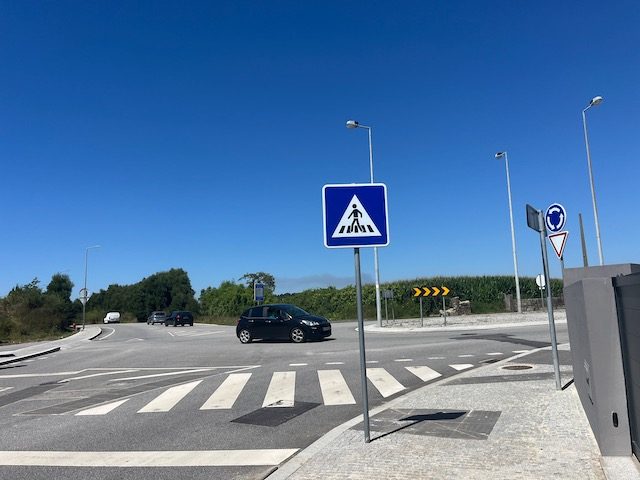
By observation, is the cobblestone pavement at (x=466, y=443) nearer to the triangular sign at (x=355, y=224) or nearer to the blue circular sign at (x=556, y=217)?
the triangular sign at (x=355, y=224)

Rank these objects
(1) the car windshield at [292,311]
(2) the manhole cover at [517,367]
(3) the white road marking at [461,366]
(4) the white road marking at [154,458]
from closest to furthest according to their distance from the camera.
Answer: (4) the white road marking at [154,458] → (2) the manhole cover at [517,367] → (3) the white road marking at [461,366] → (1) the car windshield at [292,311]

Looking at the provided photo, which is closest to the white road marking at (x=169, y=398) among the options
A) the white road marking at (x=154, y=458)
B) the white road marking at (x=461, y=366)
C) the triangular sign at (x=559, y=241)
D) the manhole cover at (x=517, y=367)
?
the white road marking at (x=154, y=458)

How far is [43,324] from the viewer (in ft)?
127

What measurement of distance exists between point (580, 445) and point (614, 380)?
841mm

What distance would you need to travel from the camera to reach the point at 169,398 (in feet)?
28.7

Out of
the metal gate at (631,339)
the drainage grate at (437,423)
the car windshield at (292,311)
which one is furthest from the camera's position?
the car windshield at (292,311)

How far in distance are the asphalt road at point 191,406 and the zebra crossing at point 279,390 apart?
0.8 inches

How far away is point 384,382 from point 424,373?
142 centimetres

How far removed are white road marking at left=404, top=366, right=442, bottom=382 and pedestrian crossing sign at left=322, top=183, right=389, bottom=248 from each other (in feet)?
17.6

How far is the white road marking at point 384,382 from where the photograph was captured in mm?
8786

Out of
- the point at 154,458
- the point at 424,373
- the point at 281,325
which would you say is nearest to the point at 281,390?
the point at 424,373

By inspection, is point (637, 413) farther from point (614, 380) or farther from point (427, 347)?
point (427, 347)

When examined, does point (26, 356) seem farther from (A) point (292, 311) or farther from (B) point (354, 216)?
(B) point (354, 216)

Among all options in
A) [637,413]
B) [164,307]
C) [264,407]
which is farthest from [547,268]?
[164,307]
